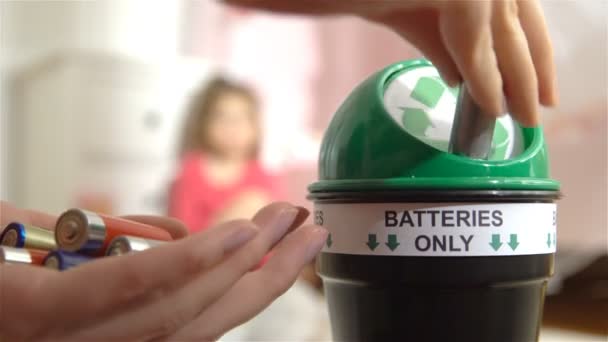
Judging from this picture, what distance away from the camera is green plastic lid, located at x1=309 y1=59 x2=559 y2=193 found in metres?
0.38

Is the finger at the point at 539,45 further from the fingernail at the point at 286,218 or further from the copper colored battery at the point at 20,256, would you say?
the copper colored battery at the point at 20,256

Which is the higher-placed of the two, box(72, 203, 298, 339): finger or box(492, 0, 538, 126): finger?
box(492, 0, 538, 126): finger

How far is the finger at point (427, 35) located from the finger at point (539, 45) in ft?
0.16

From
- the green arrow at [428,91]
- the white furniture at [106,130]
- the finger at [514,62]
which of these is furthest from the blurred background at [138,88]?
the finger at [514,62]

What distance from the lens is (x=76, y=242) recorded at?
30 cm

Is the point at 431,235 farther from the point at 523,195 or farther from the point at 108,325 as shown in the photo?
the point at 108,325

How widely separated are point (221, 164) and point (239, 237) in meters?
1.41

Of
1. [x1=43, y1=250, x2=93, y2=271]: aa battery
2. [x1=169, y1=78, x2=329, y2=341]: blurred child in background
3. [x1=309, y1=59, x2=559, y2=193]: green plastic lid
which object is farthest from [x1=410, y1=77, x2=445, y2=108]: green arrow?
[x1=169, y1=78, x2=329, y2=341]: blurred child in background

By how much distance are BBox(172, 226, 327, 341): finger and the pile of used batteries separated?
0.04m

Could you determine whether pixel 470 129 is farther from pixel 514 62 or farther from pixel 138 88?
pixel 138 88

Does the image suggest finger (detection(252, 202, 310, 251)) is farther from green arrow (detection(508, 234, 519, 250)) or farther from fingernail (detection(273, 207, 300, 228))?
green arrow (detection(508, 234, 519, 250))

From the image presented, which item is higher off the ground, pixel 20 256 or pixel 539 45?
pixel 539 45

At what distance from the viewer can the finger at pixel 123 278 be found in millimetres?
260

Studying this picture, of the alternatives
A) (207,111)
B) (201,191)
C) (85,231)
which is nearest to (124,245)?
(85,231)
